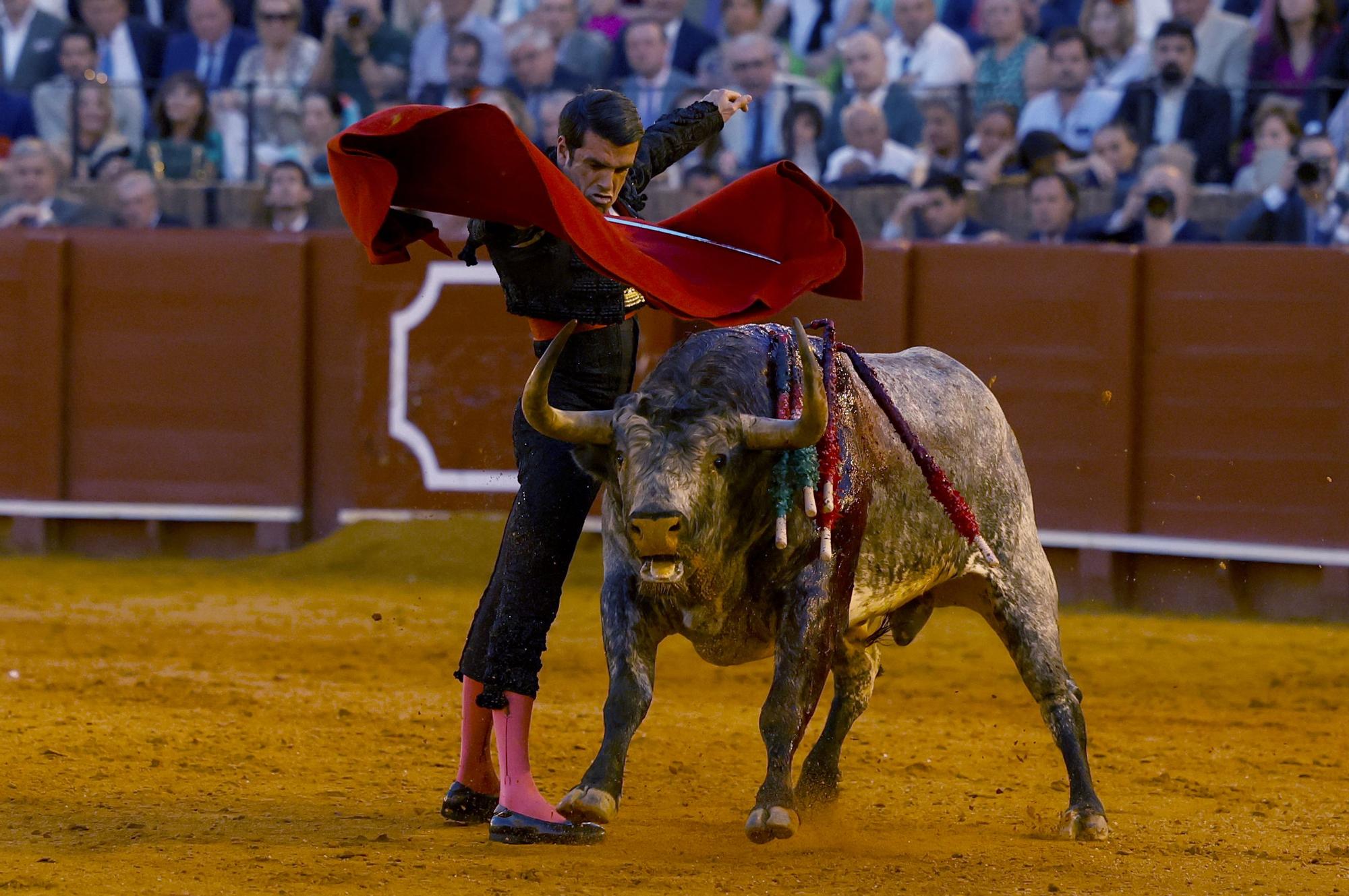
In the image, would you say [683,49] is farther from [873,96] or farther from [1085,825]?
[1085,825]

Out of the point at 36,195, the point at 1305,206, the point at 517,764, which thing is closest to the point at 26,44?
the point at 36,195

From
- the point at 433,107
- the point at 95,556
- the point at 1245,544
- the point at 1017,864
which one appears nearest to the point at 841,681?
the point at 1017,864

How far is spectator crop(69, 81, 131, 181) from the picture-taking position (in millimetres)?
9641

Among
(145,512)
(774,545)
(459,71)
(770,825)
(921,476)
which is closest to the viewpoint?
(770,825)

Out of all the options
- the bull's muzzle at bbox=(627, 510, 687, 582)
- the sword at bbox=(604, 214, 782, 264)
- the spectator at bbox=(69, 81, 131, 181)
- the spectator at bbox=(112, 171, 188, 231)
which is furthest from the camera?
the spectator at bbox=(69, 81, 131, 181)

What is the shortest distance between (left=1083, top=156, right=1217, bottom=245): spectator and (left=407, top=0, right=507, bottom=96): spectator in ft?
10.9

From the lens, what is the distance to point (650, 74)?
913cm

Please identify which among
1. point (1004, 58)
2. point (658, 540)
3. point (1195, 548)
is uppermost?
point (1004, 58)

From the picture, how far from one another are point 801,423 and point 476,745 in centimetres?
101

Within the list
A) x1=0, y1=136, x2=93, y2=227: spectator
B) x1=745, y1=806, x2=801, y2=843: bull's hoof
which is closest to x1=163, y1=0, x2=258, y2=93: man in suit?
x1=0, y1=136, x2=93, y2=227: spectator

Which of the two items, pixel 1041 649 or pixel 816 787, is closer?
pixel 1041 649

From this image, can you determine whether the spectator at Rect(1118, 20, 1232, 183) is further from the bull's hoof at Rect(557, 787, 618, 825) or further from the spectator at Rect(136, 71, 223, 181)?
the bull's hoof at Rect(557, 787, 618, 825)

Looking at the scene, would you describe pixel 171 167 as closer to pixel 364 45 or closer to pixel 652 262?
pixel 364 45

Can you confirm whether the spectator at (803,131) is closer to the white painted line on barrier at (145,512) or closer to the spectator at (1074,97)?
the spectator at (1074,97)
